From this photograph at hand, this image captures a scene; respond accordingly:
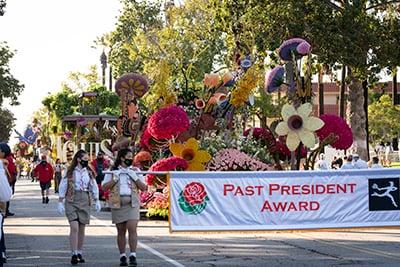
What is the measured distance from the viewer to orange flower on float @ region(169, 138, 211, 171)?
24.9m

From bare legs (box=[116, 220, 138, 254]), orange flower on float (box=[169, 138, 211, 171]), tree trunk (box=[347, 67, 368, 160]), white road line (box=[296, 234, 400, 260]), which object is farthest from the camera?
tree trunk (box=[347, 67, 368, 160])

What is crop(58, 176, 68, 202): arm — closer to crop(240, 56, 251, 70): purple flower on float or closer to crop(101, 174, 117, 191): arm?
crop(101, 174, 117, 191): arm

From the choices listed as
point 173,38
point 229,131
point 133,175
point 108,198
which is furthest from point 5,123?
point 133,175

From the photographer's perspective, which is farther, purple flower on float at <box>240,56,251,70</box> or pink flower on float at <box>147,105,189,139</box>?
purple flower on float at <box>240,56,251,70</box>

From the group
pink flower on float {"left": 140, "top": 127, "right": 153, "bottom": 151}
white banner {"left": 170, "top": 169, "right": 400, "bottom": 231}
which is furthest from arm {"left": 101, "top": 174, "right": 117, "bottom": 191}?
pink flower on float {"left": 140, "top": 127, "right": 153, "bottom": 151}

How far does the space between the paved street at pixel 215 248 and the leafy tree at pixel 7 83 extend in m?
35.8

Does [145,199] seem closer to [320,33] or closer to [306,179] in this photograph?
[306,179]

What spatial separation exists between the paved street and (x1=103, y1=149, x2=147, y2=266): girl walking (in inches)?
18.0

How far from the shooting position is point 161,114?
2553 cm

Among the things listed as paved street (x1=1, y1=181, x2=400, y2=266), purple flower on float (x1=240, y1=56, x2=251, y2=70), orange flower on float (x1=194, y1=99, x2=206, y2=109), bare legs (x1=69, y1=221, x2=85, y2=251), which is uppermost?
purple flower on float (x1=240, y1=56, x2=251, y2=70)

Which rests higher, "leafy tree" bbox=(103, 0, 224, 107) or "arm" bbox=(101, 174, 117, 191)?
"leafy tree" bbox=(103, 0, 224, 107)

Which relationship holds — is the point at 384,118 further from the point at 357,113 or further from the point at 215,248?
the point at 215,248

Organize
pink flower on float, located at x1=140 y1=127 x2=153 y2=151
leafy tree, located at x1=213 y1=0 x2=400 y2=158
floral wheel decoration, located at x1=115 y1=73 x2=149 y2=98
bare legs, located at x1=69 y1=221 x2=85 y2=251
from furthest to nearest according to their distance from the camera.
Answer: leafy tree, located at x1=213 y1=0 x2=400 y2=158, floral wheel decoration, located at x1=115 y1=73 x2=149 y2=98, pink flower on float, located at x1=140 y1=127 x2=153 y2=151, bare legs, located at x1=69 y1=221 x2=85 y2=251

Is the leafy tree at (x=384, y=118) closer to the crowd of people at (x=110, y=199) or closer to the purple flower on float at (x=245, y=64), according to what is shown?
the purple flower on float at (x=245, y=64)
